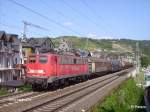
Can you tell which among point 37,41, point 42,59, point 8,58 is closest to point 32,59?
point 42,59

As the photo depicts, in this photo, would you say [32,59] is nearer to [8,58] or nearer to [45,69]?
[45,69]

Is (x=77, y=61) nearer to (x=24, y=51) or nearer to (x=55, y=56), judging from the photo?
(x=55, y=56)

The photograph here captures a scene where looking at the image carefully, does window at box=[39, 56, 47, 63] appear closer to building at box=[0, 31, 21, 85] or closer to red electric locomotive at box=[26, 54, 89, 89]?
red electric locomotive at box=[26, 54, 89, 89]

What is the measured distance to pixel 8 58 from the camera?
2260 inches

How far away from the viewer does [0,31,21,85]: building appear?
5366 centimetres

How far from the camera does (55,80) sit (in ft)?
103

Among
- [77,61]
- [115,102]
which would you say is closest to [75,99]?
[115,102]

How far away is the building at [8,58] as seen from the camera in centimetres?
5366

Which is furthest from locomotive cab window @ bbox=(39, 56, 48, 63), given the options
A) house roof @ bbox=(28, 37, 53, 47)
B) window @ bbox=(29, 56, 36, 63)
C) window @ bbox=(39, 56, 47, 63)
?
house roof @ bbox=(28, 37, 53, 47)

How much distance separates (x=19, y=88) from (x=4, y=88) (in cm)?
150

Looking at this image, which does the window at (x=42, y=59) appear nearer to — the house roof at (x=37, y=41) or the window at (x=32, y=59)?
the window at (x=32, y=59)

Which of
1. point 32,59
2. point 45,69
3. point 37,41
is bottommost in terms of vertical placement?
point 45,69

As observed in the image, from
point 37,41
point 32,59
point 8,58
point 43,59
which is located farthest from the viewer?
point 37,41

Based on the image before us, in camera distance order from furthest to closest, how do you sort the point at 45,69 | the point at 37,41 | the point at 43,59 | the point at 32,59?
the point at 37,41 < the point at 32,59 < the point at 43,59 < the point at 45,69
